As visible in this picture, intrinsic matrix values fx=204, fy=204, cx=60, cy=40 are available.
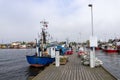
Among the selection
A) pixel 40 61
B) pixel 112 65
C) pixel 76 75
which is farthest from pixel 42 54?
pixel 76 75

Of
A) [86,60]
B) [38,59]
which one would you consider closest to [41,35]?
[38,59]

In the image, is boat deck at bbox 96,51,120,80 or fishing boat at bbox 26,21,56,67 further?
fishing boat at bbox 26,21,56,67

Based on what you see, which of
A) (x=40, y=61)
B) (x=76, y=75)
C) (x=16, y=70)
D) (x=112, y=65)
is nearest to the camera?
(x=76, y=75)

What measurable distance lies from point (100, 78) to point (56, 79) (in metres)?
2.70

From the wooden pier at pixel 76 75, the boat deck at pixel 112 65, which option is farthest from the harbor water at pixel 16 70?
the boat deck at pixel 112 65

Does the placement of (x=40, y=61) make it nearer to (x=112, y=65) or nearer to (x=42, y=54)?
(x=42, y=54)

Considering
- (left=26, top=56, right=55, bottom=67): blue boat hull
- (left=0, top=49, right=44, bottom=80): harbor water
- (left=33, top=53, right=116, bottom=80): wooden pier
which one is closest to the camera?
(left=33, top=53, right=116, bottom=80): wooden pier

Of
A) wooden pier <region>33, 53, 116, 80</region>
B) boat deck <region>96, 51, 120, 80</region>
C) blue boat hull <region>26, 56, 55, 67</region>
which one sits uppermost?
wooden pier <region>33, 53, 116, 80</region>

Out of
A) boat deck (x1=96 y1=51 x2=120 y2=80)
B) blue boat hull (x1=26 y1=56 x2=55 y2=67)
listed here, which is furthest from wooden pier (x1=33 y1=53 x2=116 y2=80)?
blue boat hull (x1=26 y1=56 x2=55 y2=67)

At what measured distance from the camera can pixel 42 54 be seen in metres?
30.1

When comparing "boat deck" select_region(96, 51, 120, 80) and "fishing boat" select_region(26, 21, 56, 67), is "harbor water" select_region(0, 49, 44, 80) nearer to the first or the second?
"fishing boat" select_region(26, 21, 56, 67)

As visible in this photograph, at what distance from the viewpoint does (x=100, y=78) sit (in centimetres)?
1250

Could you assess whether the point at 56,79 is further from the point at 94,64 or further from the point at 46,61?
the point at 46,61

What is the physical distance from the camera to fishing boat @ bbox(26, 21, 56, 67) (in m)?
27.2
